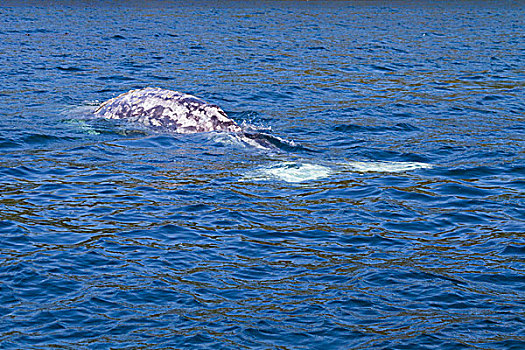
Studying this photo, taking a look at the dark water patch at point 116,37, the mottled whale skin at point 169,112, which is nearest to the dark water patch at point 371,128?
the mottled whale skin at point 169,112

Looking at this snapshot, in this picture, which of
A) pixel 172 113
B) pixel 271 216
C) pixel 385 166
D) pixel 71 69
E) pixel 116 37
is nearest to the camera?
pixel 271 216

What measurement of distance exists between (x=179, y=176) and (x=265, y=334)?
19.5ft

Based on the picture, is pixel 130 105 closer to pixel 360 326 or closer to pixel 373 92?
pixel 373 92

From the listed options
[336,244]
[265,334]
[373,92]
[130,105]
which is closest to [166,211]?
[336,244]

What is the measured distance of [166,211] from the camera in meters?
11.1

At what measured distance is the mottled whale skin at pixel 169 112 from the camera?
16.0 meters

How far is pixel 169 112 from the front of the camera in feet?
54.0

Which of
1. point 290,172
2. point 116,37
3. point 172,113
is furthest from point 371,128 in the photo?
point 116,37

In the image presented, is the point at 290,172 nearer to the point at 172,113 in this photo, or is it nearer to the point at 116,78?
the point at 172,113

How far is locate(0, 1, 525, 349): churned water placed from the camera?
7.66 metres

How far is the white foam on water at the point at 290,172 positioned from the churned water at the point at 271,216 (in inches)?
2.3

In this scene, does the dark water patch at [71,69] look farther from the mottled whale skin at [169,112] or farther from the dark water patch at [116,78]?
the mottled whale skin at [169,112]

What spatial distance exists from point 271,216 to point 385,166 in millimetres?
3764

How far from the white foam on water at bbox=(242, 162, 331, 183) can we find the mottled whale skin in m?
2.65
